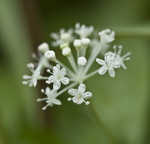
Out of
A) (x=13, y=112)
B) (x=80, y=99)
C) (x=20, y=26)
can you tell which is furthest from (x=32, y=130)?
(x=20, y=26)

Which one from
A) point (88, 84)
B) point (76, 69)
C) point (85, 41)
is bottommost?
point (88, 84)

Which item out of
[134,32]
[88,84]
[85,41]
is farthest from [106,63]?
[88,84]

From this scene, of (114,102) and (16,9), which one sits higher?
(16,9)

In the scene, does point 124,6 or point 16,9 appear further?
point 124,6

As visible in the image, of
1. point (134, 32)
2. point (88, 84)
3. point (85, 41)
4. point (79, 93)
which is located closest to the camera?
point (79, 93)

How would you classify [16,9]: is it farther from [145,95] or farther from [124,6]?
[145,95]

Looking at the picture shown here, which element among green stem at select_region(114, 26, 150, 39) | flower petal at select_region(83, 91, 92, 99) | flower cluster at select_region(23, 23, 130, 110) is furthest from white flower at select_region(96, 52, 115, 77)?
green stem at select_region(114, 26, 150, 39)

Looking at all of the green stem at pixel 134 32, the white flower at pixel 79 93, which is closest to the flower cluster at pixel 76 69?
the white flower at pixel 79 93

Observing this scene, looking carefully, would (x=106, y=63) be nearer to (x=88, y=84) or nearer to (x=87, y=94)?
(x=87, y=94)
